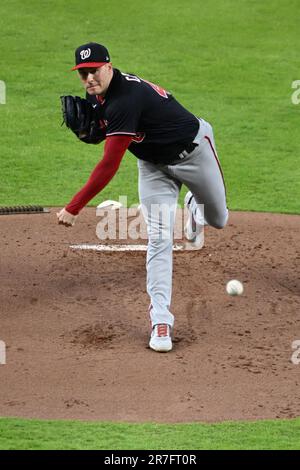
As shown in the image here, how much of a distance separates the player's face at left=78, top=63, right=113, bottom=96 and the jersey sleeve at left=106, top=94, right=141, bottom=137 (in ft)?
0.46

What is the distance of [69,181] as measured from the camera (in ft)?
36.7

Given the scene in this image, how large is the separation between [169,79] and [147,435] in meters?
7.97

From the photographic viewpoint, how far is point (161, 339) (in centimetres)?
747

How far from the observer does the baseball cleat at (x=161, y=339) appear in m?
7.47

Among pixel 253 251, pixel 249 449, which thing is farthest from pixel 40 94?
pixel 249 449

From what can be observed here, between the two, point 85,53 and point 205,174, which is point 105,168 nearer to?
point 85,53

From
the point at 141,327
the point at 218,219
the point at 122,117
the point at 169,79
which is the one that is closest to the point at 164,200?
the point at 218,219

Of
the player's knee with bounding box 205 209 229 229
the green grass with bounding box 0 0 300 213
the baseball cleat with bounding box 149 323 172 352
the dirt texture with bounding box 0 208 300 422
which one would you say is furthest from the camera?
the green grass with bounding box 0 0 300 213

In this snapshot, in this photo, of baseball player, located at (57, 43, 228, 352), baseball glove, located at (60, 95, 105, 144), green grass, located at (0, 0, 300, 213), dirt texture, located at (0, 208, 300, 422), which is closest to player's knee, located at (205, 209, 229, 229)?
baseball player, located at (57, 43, 228, 352)

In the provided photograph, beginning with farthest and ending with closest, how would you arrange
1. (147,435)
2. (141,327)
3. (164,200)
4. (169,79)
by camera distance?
(169,79) → (141,327) → (164,200) → (147,435)

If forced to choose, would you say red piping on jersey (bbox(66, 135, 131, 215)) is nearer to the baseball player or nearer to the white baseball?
the baseball player

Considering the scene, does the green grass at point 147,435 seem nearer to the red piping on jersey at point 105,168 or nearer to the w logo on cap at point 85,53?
the red piping on jersey at point 105,168

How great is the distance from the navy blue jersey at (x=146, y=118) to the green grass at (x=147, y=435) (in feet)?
6.19

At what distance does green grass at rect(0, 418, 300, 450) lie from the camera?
241 inches
